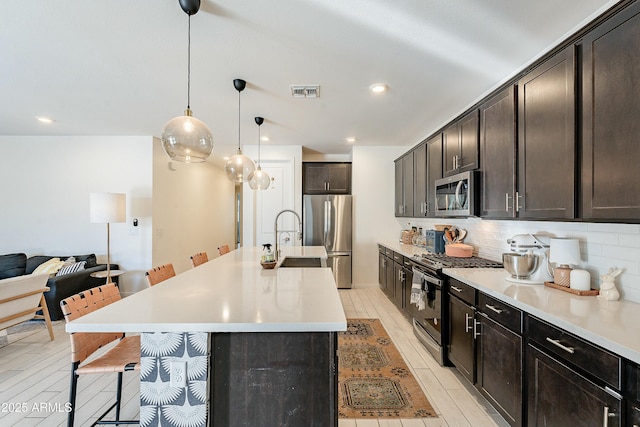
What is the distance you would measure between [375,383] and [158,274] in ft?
6.55

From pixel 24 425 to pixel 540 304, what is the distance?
11.0 feet

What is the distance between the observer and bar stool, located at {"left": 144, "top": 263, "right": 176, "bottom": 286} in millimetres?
2190

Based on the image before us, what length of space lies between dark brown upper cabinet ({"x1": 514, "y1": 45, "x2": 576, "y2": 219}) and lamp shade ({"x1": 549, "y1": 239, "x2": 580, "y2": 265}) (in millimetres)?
223

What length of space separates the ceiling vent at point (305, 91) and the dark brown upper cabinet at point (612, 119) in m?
2.05

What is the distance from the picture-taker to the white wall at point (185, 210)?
5129 millimetres

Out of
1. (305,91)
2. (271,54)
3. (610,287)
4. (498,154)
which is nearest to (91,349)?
(271,54)

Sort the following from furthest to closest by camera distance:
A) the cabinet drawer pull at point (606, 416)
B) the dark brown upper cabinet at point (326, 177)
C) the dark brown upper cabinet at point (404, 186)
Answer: the dark brown upper cabinet at point (326, 177) → the dark brown upper cabinet at point (404, 186) → the cabinet drawer pull at point (606, 416)

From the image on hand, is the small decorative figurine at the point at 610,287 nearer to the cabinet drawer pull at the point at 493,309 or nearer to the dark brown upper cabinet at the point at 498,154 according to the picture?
the cabinet drawer pull at the point at 493,309

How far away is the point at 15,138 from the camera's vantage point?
488 cm

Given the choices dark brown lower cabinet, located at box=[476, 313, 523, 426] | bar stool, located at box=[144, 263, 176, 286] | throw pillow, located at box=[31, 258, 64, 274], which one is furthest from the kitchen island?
throw pillow, located at box=[31, 258, 64, 274]

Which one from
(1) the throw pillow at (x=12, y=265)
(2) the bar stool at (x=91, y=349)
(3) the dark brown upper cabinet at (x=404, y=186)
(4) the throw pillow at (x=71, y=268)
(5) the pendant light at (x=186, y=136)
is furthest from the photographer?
(3) the dark brown upper cabinet at (x=404, y=186)

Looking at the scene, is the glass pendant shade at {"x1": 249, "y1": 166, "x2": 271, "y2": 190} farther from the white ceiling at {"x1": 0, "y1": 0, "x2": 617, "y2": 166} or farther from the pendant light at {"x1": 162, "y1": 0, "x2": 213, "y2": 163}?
the pendant light at {"x1": 162, "y1": 0, "x2": 213, "y2": 163}

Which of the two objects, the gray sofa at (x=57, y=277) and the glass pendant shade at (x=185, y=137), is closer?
the glass pendant shade at (x=185, y=137)

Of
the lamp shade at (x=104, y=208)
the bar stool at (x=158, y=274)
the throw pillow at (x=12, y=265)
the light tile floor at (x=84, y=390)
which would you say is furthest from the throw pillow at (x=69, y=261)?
the bar stool at (x=158, y=274)
